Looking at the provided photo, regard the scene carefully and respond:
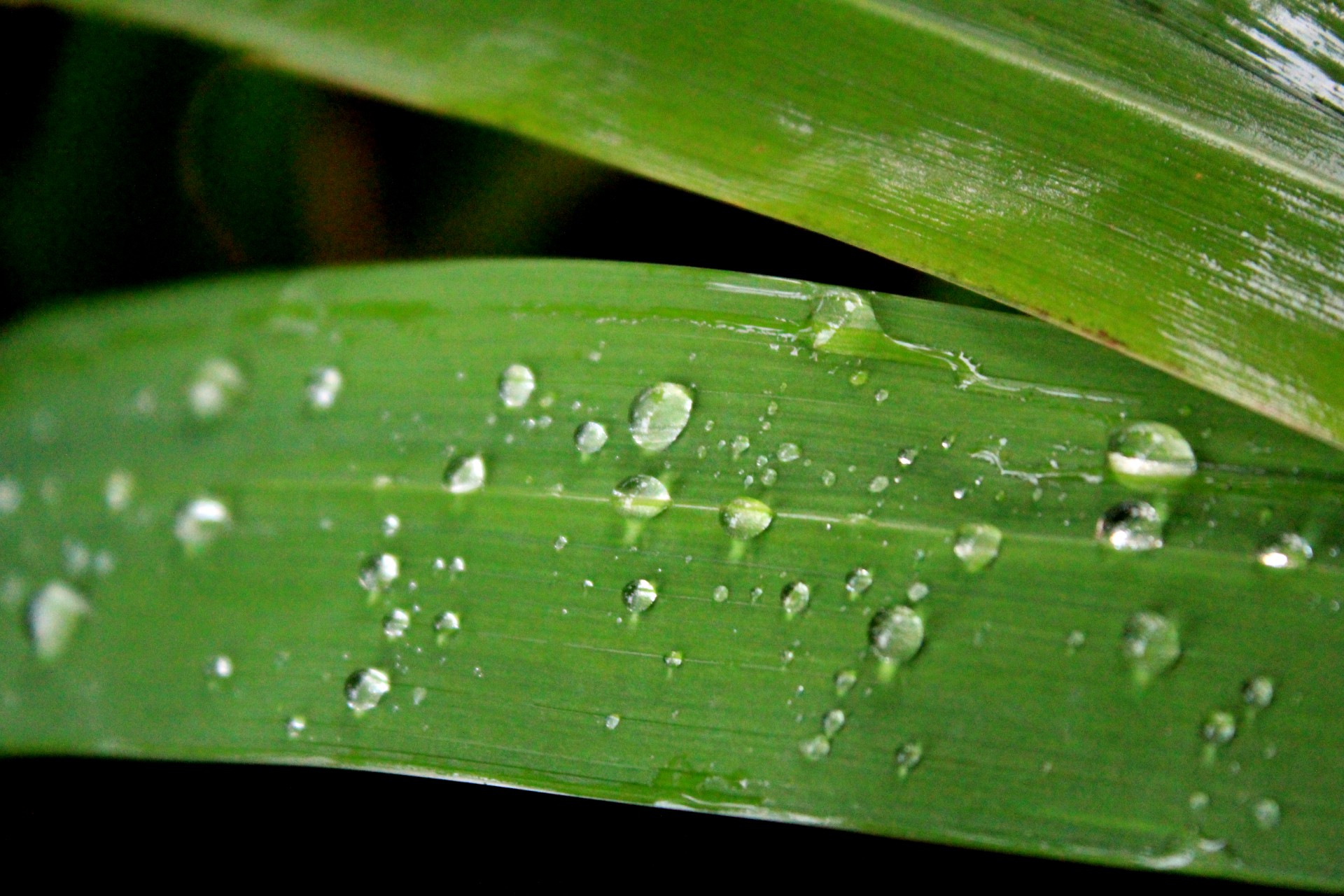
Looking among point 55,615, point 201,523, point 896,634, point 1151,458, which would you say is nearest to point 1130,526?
point 1151,458

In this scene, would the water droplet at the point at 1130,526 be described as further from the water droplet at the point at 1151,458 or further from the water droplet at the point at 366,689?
the water droplet at the point at 366,689

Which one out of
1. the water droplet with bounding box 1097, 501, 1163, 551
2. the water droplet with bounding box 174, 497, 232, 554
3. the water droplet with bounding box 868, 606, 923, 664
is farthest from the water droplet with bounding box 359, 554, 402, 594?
the water droplet with bounding box 1097, 501, 1163, 551

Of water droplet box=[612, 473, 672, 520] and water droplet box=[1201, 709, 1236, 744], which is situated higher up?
water droplet box=[1201, 709, 1236, 744]

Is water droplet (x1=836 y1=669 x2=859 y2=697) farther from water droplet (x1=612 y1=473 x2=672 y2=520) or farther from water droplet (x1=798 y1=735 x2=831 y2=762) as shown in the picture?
water droplet (x1=612 y1=473 x2=672 y2=520)

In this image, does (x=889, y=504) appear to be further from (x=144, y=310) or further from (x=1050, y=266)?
(x=144, y=310)

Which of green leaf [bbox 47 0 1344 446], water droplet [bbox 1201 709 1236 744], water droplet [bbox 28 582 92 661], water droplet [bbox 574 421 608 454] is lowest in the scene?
water droplet [bbox 28 582 92 661]
